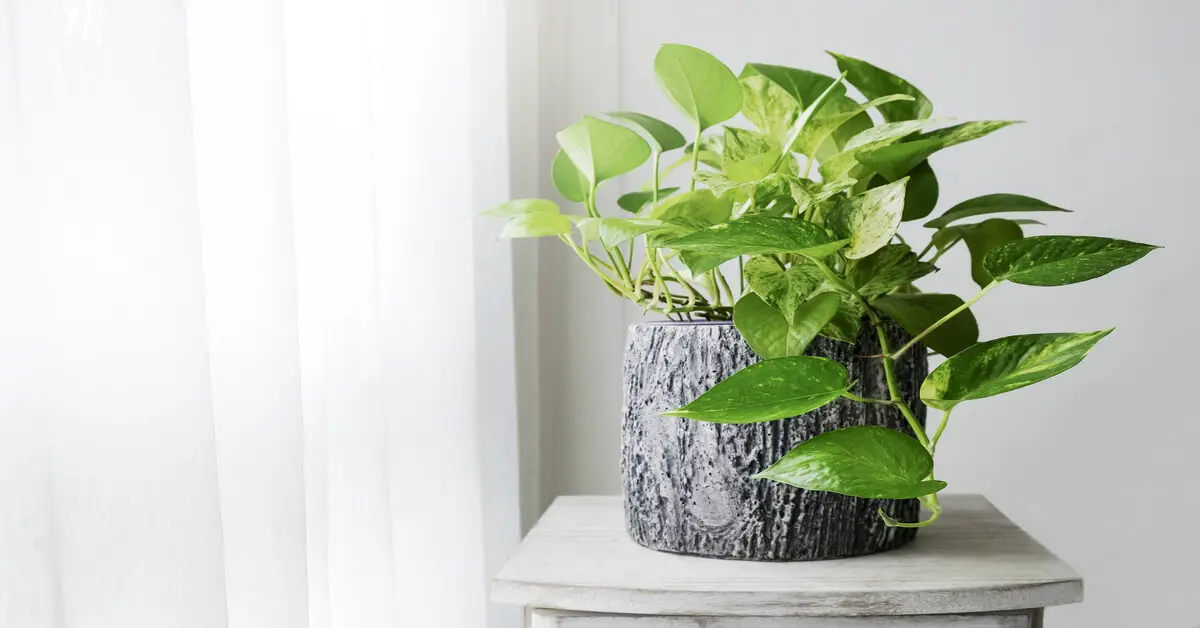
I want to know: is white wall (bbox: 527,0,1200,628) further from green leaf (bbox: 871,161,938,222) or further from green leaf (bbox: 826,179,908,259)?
green leaf (bbox: 826,179,908,259)

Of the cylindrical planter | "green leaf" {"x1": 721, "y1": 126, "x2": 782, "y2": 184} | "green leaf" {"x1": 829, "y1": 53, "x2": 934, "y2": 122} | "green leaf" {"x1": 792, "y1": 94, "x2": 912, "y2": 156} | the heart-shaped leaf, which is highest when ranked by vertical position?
"green leaf" {"x1": 829, "y1": 53, "x2": 934, "y2": 122}

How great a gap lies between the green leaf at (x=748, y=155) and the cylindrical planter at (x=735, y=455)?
112mm

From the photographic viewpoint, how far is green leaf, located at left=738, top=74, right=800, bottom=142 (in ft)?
2.33

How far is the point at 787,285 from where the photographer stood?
0.60m

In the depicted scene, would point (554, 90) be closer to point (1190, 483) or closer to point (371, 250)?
point (371, 250)

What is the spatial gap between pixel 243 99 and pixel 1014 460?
107 cm

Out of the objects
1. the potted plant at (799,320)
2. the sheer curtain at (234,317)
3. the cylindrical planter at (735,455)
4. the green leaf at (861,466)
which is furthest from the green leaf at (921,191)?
the sheer curtain at (234,317)

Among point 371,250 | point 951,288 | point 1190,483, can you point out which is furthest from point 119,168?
point 1190,483

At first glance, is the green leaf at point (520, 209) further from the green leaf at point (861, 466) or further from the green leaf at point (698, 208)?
the green leaf at point (861, 466)

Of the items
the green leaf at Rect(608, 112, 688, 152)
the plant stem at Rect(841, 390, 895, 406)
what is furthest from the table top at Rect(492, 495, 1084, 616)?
the green leaf at Rect(608, 112, 688, 152)

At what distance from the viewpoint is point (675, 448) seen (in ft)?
2.21

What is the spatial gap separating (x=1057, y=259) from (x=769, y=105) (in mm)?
254

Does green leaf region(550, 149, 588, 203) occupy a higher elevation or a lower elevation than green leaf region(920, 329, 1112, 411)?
higher

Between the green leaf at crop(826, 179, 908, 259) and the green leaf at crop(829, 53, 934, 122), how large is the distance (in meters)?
0.12
